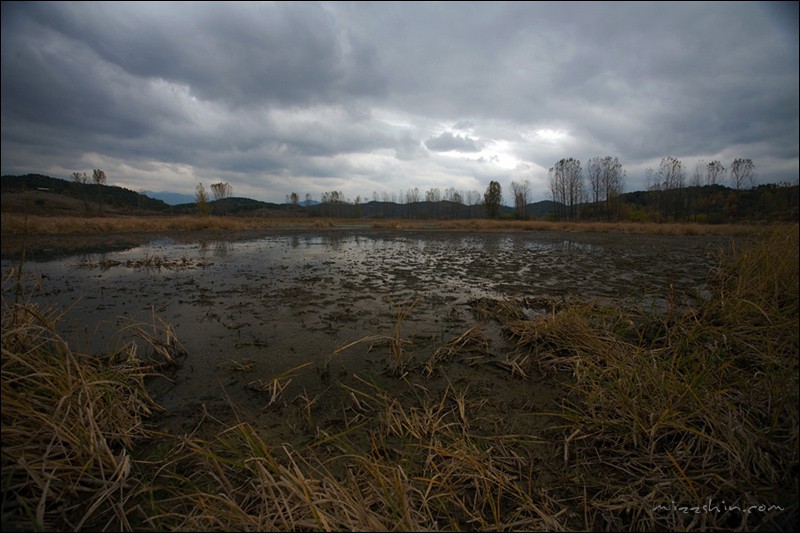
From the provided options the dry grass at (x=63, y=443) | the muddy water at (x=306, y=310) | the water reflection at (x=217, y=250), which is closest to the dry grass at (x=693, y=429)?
the muddy water at (x=306, y=310)

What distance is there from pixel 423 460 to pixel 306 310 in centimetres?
421

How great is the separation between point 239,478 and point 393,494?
108 cm

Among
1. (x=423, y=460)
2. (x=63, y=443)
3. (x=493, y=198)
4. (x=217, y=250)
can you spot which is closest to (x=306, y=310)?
(x=63, y=443)

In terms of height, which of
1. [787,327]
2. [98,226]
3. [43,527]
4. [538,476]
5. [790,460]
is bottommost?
[538,476]

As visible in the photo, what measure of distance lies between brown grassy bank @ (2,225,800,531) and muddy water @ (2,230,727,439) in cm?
35

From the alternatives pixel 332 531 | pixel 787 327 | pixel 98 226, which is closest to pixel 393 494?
pixel 332 531

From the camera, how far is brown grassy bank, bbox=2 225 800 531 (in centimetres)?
170

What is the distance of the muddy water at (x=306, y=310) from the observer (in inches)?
126

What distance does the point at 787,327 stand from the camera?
2.82 m

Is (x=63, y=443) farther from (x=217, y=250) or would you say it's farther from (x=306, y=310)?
(x=217, y=250)

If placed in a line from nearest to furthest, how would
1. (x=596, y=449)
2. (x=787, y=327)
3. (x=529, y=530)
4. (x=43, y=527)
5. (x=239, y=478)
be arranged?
(x=43, y=527)
(x=529, y=530)
(x=239, y=478)
(x=596, y=449)
(x=787, y=327)

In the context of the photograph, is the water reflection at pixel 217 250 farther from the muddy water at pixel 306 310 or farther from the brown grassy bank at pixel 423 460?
the brown grassy bank at pixel 423 460

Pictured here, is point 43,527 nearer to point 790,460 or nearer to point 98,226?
point 790,460

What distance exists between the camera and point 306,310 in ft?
19.4
